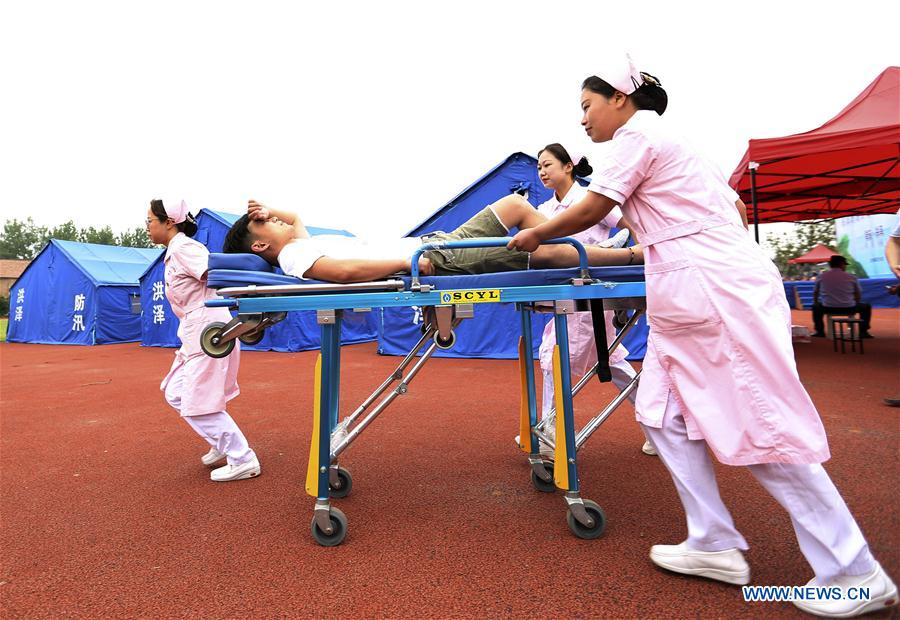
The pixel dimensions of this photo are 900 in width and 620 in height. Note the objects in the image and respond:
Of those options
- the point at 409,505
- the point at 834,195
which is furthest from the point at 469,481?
the point at 834,195

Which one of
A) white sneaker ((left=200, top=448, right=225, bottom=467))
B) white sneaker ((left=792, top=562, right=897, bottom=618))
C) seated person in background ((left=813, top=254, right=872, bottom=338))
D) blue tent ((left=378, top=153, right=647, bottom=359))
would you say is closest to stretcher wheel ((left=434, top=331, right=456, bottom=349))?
white sneaker ((left=792, top=562, right=897, bottom=618))

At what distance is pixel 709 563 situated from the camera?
6.08 ft

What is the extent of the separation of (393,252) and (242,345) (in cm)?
1044

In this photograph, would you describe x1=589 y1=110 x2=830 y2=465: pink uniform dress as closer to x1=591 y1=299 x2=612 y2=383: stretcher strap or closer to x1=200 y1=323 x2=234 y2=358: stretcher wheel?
x1=591 y1=299 x2=612 y2=383: stretcher strap

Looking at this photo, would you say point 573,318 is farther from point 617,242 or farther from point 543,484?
point 543,484

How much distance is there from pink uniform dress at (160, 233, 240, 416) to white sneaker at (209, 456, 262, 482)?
0.38 m

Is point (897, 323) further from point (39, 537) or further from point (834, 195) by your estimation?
point (39, 537)

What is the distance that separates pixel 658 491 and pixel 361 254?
6.57ft

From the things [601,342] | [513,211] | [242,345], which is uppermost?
[513,211]

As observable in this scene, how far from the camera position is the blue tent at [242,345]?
1152cm

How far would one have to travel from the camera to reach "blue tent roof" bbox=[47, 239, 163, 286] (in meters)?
16.0

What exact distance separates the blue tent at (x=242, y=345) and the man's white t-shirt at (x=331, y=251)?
22.6ft

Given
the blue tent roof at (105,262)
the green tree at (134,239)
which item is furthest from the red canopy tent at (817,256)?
the green tree at (134,239)

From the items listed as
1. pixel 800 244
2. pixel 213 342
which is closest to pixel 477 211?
pixel 213 342
